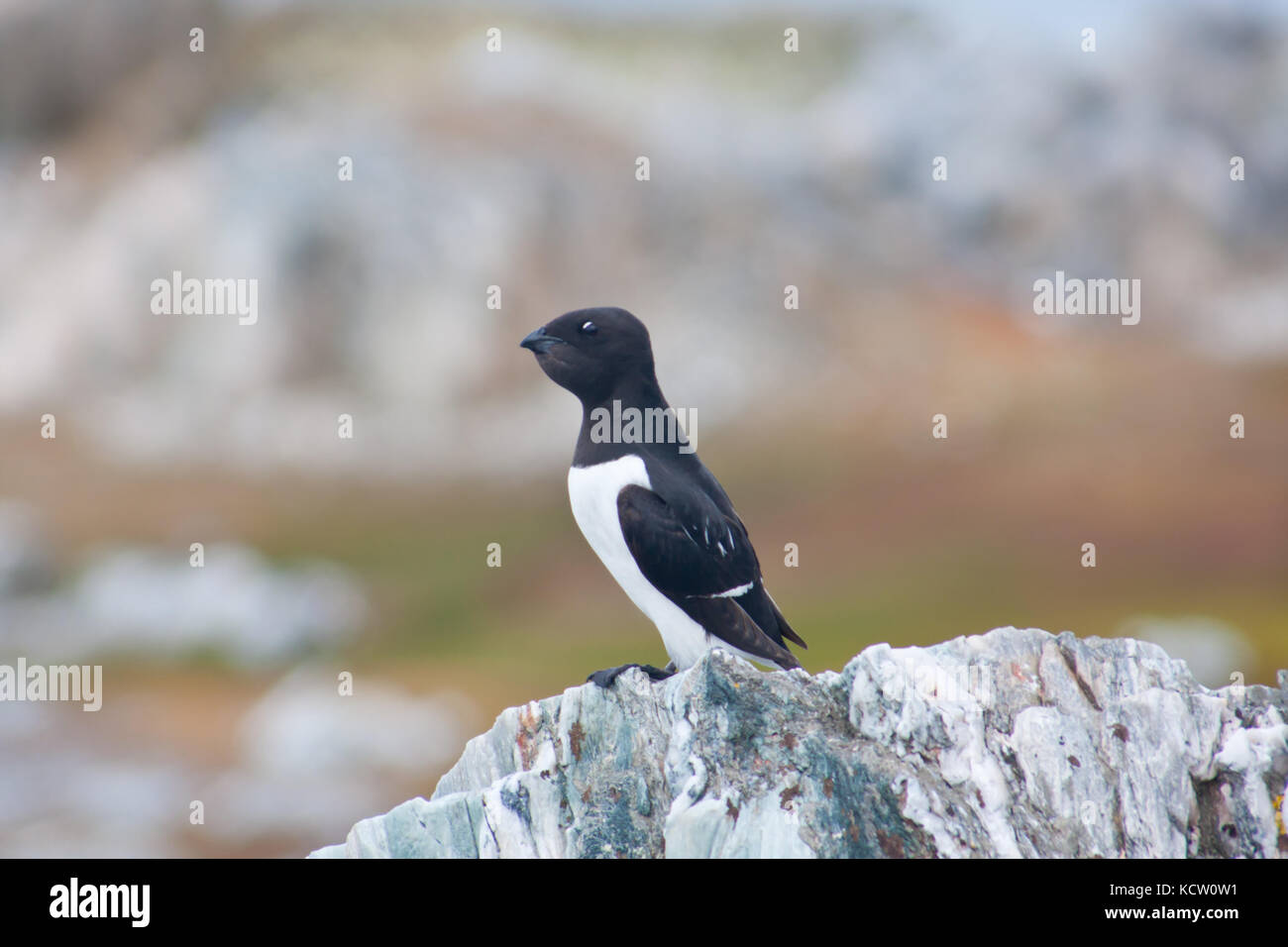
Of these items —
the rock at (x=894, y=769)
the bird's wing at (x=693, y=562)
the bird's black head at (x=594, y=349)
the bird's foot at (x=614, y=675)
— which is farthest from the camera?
the bird's black head at (x=594, y=349)

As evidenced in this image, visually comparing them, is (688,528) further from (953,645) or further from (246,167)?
(246,167)

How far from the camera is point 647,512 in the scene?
7.12 m

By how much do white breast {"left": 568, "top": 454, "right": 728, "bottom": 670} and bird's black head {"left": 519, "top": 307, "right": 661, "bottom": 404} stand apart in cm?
47

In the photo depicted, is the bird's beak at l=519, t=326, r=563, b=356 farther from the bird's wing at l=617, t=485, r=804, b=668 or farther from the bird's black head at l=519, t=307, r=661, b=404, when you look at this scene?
the bird's wing at l=617, t=485, r=804, b=668

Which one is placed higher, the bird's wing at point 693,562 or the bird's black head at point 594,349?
the bird's black head at point 594,349

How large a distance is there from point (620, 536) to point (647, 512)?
0.71 ft

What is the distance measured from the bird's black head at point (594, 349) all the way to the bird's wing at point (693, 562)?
2.22 ft

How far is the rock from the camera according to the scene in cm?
593

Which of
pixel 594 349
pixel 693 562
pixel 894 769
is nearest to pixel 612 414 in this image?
pixel 594 349

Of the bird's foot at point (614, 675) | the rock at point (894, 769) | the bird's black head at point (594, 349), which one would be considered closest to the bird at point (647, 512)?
the bird's black head at point (594, 349)

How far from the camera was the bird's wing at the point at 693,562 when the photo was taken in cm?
711

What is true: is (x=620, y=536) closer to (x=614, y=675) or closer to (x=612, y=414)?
(x=612, y=414)

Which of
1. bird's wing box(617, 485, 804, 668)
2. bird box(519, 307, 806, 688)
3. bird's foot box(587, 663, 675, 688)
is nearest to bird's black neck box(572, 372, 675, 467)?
bird box(519, 307, 806, 688)

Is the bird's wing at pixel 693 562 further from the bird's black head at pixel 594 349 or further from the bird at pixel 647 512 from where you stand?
the bird's black head at pixel 594 349
